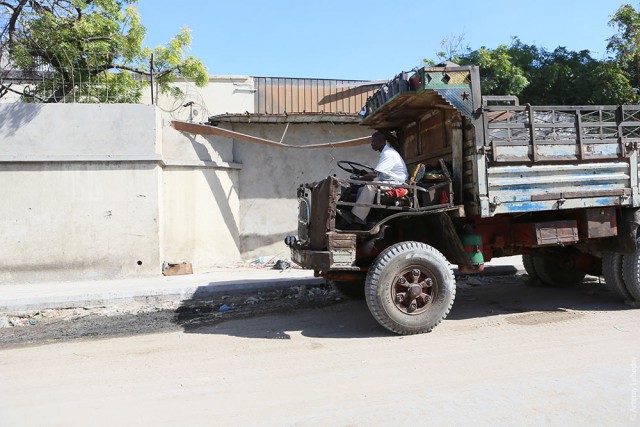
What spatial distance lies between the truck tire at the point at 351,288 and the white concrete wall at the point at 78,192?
4103 mm

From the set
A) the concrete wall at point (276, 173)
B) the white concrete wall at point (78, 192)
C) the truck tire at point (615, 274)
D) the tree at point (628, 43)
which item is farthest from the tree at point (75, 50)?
the tree at point (628, 43)

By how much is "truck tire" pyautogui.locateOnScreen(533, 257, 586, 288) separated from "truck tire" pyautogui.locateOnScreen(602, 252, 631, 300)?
111 centimetres

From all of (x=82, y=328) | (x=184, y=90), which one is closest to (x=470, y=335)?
(x=82, y=328)

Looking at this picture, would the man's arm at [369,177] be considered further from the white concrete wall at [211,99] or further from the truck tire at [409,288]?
the white concrete wall at [211,99]

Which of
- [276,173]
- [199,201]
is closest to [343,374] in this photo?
[199,201]

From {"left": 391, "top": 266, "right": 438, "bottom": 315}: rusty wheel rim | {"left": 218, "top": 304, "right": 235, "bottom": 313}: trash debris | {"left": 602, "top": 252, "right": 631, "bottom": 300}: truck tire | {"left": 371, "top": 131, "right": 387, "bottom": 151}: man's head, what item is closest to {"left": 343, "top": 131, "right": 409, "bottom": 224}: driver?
{"left": 371, "top": 131, "right": 387, "bottom": 151}: man's head

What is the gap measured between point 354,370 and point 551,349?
5.96 ft

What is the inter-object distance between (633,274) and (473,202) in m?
2.21

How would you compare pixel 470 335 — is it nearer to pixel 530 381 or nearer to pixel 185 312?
pixel 530 381

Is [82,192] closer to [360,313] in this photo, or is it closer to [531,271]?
[360,313]

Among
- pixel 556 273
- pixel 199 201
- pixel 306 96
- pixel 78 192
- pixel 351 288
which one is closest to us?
pixel 351 288

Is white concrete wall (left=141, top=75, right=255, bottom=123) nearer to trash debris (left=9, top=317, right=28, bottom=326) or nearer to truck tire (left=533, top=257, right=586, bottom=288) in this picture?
trash debris (left=9, top=317, right=28, bottom=326)

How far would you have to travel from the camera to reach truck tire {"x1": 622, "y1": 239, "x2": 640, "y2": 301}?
570cm

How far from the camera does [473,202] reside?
5297 mm
